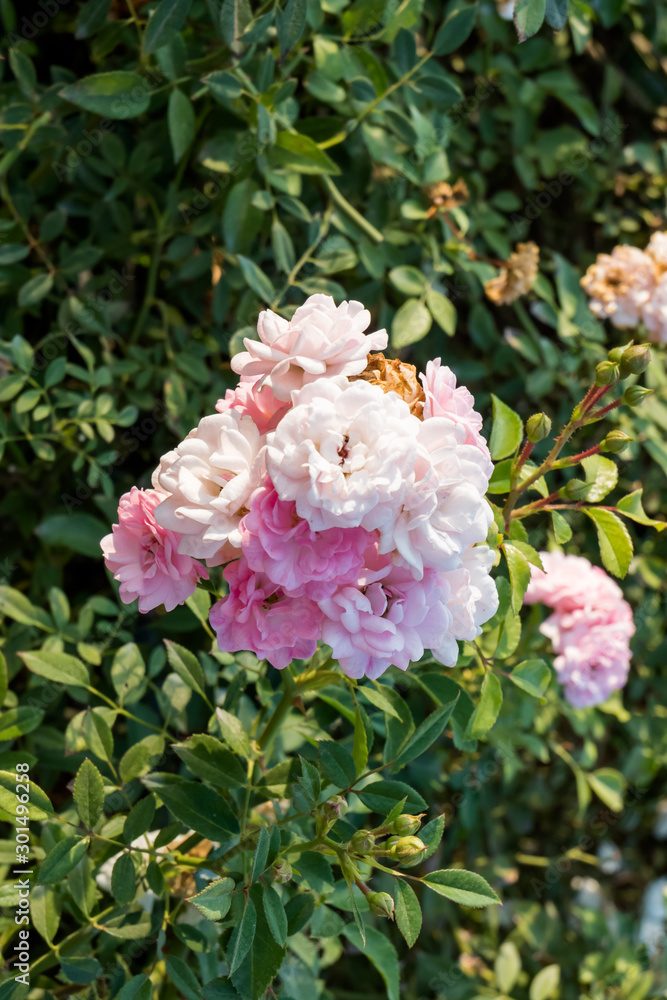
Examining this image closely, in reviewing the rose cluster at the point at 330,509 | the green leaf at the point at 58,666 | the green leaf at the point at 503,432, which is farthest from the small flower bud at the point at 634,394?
the green leaf at the point at 58,666

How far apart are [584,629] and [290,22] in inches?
42.4

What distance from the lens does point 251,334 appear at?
1.21 metres

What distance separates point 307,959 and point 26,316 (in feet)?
3.88

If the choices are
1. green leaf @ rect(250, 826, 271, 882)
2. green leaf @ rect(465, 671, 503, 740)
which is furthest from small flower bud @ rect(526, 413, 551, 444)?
green leaf @ rect(250, 826, 271, 882)

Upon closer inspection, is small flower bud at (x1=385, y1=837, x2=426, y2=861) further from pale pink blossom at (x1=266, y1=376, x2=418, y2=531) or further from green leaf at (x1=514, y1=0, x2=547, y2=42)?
green leaf at (x1=514, y1=0, x2=547, y2=42)

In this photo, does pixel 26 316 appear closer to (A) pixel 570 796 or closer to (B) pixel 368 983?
(B) pixel 368 983

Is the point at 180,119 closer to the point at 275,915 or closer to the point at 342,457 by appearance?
the point at 342,457

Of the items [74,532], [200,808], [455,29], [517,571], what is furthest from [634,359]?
[74,532]

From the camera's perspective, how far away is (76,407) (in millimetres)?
1307

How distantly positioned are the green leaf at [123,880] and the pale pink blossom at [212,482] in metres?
0.42

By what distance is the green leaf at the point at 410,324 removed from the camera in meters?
1.33

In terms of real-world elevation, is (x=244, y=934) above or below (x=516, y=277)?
below

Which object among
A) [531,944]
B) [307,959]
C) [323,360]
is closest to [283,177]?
[323,360]

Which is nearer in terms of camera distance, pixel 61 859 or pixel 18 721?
pixel 61 859
